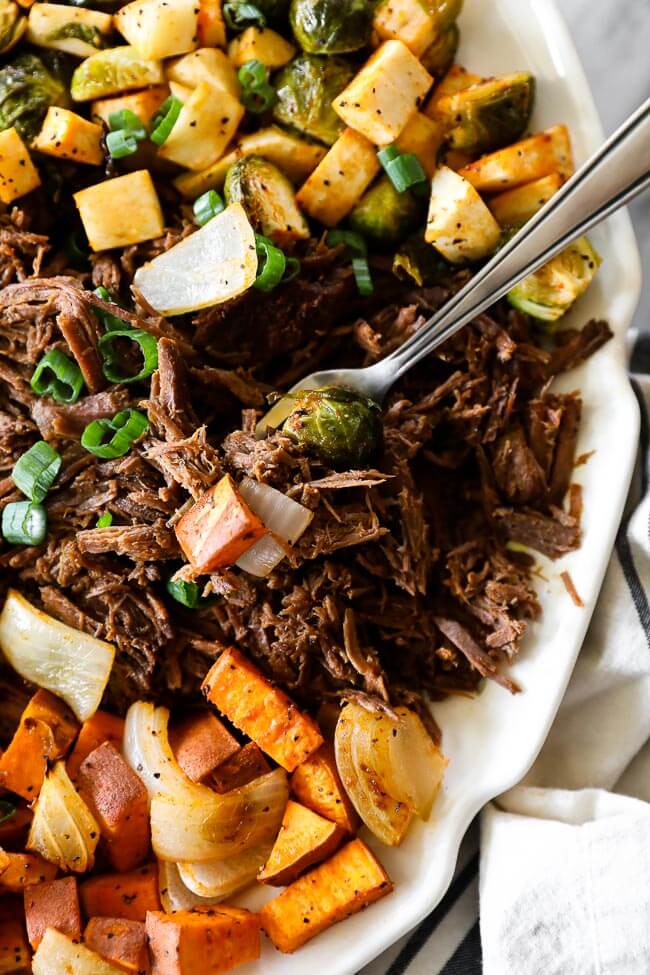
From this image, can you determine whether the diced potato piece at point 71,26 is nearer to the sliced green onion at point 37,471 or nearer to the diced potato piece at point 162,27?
the diced potato piece at point 162,27

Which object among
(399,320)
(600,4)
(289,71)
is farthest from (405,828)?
(600,4)

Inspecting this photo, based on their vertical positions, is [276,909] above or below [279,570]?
below

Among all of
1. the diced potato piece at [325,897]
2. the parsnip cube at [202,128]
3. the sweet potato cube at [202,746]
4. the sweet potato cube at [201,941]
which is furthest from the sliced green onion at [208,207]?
the sweet potato cube at [201,941]

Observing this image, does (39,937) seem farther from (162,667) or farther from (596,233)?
(596,233)

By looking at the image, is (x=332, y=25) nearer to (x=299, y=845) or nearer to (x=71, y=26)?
(x=71, y=26)

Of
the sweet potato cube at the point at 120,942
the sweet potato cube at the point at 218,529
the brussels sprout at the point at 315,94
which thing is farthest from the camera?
the brussels sprout at the point at 315,94

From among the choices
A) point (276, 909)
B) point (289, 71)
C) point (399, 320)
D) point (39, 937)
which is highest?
point (289, 71)

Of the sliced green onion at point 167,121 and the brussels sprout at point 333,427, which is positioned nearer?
the brussels sprout at point 333,427
